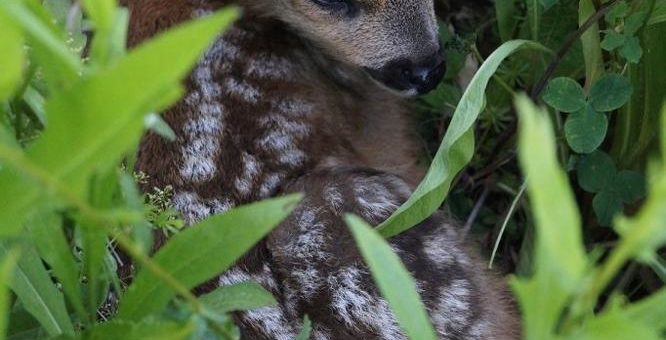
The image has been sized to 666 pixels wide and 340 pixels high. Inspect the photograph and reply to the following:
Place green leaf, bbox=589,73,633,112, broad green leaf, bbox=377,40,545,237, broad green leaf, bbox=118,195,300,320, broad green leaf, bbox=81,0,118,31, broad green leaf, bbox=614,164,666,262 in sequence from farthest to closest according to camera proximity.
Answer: green leaf, bbox=589,73,633,112 → broad green leaf, bbox=377,40,545,237 → broad green leaf, bbox=118,195,300,320 → broad green leaf, bbox=81,0,118,31 → broad green leaf, bbox=614,164,666,262

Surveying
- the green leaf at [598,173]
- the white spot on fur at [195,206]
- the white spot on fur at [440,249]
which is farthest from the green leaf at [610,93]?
the white spot on fur at [195,206]

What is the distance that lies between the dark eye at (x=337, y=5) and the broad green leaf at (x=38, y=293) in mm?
1058

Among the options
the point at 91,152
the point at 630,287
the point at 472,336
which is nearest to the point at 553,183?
the point at 91,152

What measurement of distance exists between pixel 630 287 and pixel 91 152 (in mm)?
1978

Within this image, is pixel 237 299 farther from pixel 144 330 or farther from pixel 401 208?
pixel 401 208

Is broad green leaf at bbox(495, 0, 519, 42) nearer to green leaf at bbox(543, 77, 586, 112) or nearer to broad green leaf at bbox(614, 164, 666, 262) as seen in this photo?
green leaf at bbox(543, 77, 586, 112)

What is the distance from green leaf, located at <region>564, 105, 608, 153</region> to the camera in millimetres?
2447

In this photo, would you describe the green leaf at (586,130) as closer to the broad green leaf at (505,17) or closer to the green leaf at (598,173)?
the green leaf at (598,173)

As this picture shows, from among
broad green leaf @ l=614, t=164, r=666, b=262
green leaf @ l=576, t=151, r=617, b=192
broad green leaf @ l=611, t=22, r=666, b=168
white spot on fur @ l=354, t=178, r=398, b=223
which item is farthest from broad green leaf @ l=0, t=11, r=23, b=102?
green leaf @ l=576, t=151, r=617, b=192

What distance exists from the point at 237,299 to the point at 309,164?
82 cm

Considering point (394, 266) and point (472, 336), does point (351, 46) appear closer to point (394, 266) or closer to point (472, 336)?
point (472, 336)

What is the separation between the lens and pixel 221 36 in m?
2.44

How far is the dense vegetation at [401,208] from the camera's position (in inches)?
40.8

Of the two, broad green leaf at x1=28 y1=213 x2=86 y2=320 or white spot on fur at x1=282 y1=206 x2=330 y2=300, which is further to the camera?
white spot on fur at x1=282 y1=206 x2=330 y2=300
